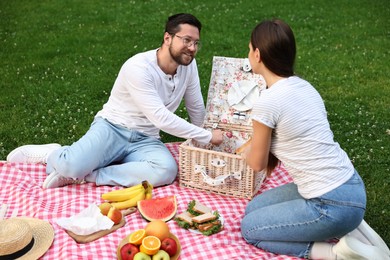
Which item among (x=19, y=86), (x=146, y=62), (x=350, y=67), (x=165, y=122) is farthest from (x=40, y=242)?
(x=350, y=67)

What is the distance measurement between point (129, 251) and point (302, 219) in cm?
123

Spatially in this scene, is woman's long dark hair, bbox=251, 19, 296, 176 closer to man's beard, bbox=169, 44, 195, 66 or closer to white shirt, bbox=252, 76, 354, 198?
white shirt, bbox=252, 76, 354, 198

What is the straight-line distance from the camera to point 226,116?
5301 mm

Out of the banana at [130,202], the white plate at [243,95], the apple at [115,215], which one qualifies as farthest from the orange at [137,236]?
the white plate at [243,95]

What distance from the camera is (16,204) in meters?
4.43

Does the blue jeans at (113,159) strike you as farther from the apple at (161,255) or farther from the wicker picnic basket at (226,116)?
the apple at (161,255)

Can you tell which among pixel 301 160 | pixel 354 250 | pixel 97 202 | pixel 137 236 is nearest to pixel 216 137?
pixel 97 202

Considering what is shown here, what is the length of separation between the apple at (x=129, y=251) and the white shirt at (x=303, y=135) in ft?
4.07

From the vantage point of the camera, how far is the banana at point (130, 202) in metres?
4.41

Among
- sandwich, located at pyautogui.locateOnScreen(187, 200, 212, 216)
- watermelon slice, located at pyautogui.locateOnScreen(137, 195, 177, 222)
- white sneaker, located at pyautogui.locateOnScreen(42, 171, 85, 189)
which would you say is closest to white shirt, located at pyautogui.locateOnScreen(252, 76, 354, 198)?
sandwich, located at pyautogui.locateOnScreen(187, 200, 212, 216)

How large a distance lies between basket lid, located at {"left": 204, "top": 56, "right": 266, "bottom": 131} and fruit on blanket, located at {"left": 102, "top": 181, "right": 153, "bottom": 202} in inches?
44.1

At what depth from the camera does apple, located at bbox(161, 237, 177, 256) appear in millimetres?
3693

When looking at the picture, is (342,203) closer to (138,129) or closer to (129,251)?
(129,251)

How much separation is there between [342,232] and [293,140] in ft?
2.43
